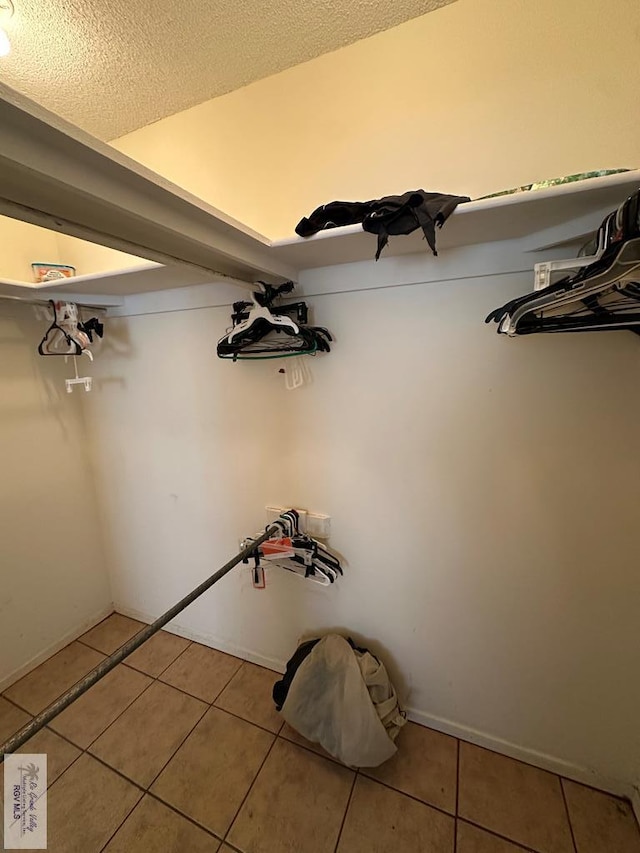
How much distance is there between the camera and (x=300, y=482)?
1591 mm

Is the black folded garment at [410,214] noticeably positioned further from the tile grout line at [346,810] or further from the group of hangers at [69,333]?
the tile grout line at [346,810]

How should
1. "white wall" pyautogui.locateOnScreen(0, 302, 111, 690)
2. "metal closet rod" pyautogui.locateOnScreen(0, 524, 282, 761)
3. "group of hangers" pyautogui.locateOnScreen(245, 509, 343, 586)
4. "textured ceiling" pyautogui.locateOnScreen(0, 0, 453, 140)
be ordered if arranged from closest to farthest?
1. "metal closet rod" pyautogui.locateOnScreen(0, 524, 282, 761)
2. "textured ceiling" pyautogui.locateOnScreen(0, 0, 453, 140)
3. "group of hangers" pyautogui.locateOnScreen(245, 509, 343, 586)
4. "white wall" pyautogui.locateOnScreen(0, 302, 111, 690)

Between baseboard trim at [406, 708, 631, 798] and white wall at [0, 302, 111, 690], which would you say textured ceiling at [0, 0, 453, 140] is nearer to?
white wall at [0, 302, 111, 690]

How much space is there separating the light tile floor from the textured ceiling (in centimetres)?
284

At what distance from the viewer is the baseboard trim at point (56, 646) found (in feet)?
6.12

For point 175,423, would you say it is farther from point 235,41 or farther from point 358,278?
point 235,41

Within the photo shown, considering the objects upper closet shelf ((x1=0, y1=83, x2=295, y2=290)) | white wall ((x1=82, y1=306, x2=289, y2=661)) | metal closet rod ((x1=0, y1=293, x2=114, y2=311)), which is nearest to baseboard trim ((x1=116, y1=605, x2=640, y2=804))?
white wall ((x1=82, y1=306, x2=289, y2=661))

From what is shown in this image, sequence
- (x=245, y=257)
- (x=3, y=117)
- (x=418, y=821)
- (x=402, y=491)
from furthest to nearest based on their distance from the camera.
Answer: (x=402, y=491)
(x=418, y=821)
(x=245, y=257)
(x=3, y=117)

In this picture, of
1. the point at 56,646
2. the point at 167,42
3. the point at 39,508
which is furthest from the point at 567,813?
the point at 167,42

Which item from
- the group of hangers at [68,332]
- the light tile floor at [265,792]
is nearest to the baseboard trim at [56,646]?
the light tile floor at [265,792]

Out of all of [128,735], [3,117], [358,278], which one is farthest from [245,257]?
[128,735]

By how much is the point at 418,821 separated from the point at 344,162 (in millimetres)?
2527

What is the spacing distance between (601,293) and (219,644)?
2452mm

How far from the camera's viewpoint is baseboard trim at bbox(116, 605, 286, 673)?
74.5 inches
